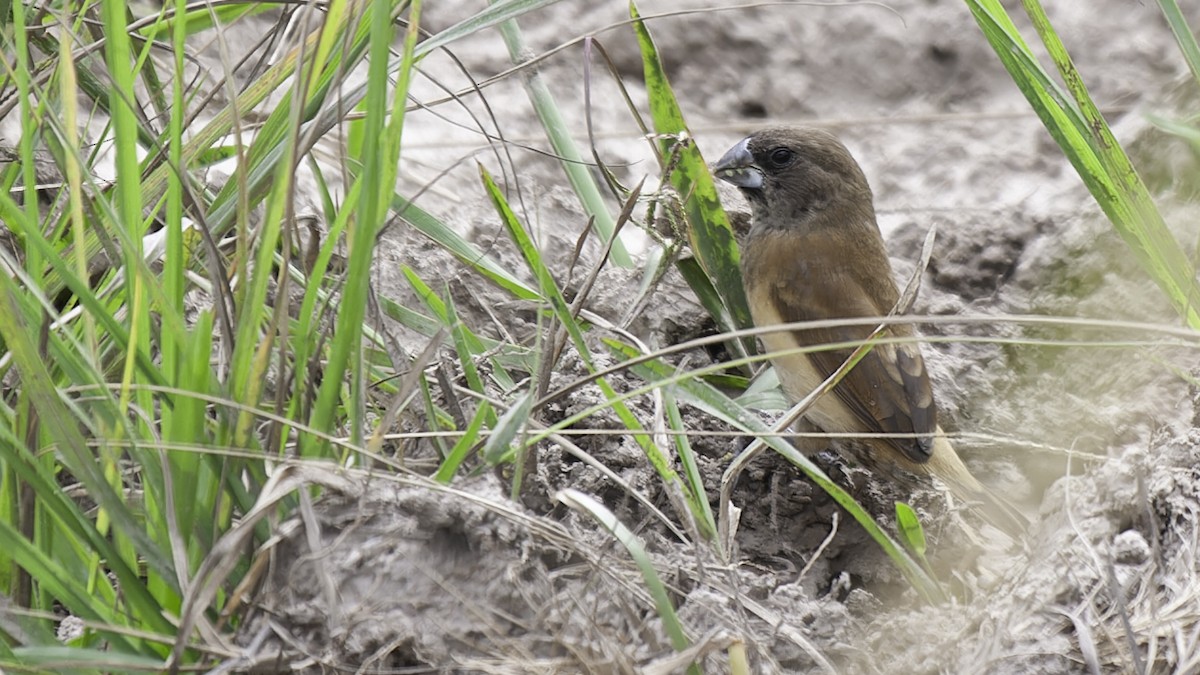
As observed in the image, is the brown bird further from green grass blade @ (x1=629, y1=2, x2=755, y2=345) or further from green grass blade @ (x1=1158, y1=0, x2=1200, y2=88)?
green grass blade @ (x1=1158, y1=0, x2=1200, y2=88)

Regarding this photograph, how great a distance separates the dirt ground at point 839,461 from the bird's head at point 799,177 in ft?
0.94

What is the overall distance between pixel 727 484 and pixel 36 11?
5.14 ft

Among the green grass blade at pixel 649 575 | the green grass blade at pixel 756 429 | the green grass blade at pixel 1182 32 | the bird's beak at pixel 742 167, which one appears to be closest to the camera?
the green grass blade at pixel 649 575

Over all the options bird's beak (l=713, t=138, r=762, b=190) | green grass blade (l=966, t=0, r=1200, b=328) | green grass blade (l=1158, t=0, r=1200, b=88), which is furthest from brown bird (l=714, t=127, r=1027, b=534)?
green grass blade (l=1158, t=0, r=1200, b=88)

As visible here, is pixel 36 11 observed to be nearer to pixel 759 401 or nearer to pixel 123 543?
pixel 123 543

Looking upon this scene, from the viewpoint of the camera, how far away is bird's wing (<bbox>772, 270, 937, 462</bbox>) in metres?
3.34

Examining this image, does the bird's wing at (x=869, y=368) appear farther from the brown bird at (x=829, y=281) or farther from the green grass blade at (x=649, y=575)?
the green grass blade at (x=649, y=575)

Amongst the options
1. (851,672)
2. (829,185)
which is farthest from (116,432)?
(829,185)

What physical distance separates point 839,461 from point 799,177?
964 millimetres

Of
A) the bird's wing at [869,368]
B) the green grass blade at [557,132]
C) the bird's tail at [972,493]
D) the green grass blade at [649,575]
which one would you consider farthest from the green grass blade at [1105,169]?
the green grass blade at [649,575]

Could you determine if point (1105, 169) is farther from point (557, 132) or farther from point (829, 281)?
point (829, 281)

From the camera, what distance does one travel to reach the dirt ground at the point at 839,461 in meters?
1.86

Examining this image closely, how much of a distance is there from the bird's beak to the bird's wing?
374mm

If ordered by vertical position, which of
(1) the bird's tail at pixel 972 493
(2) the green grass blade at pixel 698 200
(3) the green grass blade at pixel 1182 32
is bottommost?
(1) the bird's tail at pixel 972 493
